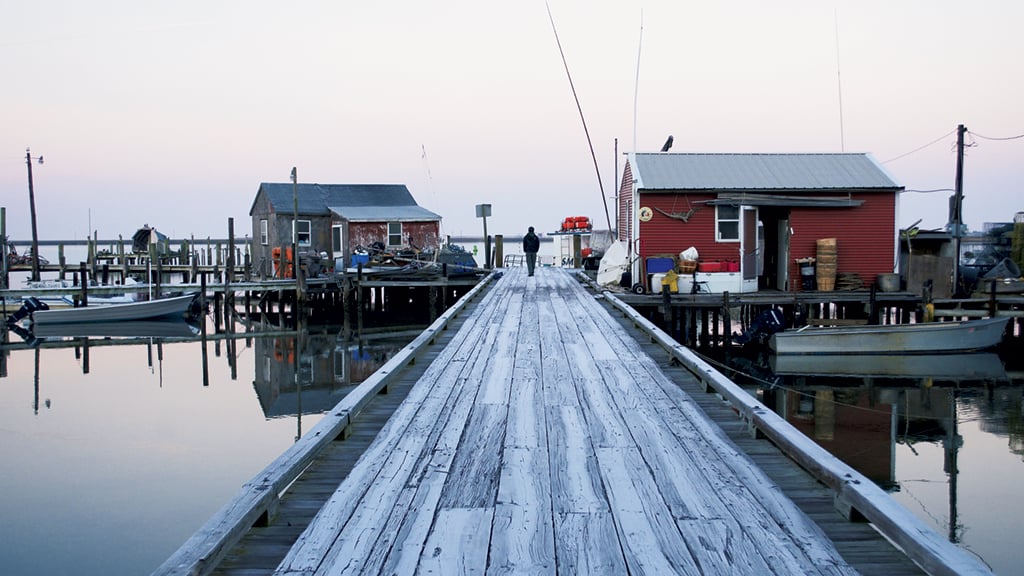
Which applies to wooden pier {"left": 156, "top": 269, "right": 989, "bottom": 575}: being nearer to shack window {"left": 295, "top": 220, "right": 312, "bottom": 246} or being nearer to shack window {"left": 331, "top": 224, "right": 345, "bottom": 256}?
shack window {"left": 331, "top": 224, "right": 345, "bottom": 256}

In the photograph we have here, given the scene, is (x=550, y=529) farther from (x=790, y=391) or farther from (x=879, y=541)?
(x=790, y=391)

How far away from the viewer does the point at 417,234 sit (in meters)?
40.2

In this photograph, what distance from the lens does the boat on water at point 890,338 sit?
20781 millimetres

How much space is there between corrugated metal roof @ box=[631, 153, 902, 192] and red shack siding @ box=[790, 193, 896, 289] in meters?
0.63

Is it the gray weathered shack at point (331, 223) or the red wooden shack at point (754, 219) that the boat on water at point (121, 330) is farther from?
the red wooden shack at point (754, 219)

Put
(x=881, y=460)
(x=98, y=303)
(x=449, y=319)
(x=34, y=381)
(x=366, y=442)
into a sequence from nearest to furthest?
1. (x=366, y=442)
2. (x=881, y=460)
3. (x=449, y=319)
4. (x=34, y=381)
5. (x=98, y=303)

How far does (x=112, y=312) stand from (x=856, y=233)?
25806 millimetres

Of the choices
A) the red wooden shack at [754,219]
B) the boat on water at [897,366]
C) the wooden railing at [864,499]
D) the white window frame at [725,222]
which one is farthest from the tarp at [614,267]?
the wooden railing at [864,499]

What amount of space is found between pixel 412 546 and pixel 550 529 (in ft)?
2.51

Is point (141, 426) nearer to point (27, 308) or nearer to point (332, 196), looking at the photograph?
point (27, 308)

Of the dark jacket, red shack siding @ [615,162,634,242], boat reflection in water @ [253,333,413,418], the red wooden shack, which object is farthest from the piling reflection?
the red wooden shack

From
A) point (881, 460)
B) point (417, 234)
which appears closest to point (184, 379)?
point (881, 460)

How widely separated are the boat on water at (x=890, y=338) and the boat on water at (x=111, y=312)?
2240cm

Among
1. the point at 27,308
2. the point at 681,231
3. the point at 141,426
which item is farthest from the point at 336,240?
the point at 141,426
